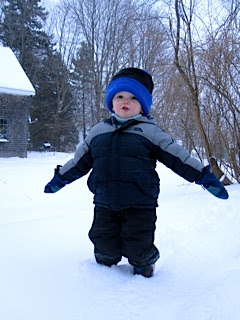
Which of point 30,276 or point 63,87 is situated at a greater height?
point 63,87

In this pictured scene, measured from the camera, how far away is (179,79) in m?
4.98

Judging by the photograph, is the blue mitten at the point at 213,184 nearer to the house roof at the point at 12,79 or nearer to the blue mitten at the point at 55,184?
the blue mitten at the point at 55,184

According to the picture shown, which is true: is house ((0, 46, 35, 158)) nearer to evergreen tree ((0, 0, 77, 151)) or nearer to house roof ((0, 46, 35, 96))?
house roof ((0, 46, 35, 96))

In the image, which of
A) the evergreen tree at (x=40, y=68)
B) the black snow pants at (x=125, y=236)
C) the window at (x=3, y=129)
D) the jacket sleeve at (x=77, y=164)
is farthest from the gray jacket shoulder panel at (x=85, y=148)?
the evergreen tree at (x=40, y=68)

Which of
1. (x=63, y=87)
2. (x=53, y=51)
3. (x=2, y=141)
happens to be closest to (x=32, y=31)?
(x=53, y=51)

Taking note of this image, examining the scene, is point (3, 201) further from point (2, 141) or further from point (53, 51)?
point (53, 51)

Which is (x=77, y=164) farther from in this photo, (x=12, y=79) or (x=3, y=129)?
(x=3, y=129)

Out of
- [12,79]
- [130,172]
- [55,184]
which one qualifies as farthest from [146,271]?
[12,79]

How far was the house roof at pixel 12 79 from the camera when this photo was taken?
44.7ft

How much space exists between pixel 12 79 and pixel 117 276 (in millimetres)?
14170

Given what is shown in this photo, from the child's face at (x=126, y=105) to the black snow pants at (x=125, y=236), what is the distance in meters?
0.56

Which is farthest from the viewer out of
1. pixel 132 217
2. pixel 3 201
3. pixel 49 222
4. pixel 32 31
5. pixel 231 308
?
pixel 32 31

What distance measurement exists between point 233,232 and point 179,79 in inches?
129

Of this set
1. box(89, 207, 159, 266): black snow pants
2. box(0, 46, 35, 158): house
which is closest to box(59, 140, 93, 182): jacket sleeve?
box(89, 207, 159, 266): black snow pants
